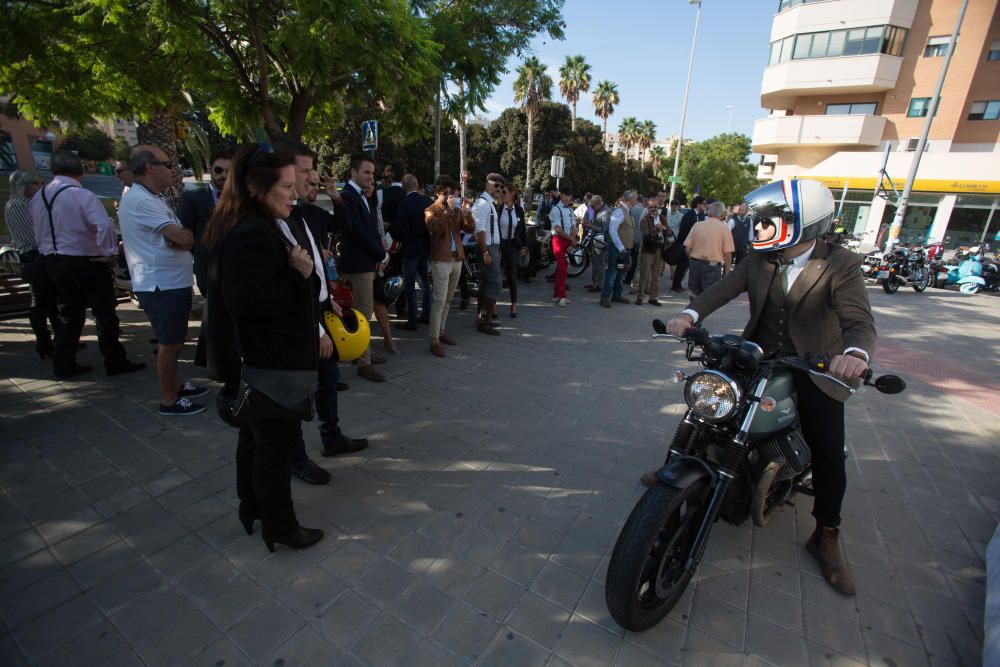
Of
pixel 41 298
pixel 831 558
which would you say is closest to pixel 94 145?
pixel 41 298

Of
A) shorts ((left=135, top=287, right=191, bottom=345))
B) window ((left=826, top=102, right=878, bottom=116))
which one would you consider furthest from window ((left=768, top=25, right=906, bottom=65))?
shorts ((left=135, top=287, right=191, bottom=345))

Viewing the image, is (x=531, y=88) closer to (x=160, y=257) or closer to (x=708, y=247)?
(x=708, y=247)

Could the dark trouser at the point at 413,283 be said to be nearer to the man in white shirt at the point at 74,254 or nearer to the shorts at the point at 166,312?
the shorts at the point at 166,312

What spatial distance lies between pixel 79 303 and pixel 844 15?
38157 mm

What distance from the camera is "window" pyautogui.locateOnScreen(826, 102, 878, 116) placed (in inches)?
1135

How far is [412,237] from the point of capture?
5918 mm

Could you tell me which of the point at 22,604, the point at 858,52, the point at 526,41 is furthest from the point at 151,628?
the point at 858,52

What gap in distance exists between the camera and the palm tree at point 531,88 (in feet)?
108

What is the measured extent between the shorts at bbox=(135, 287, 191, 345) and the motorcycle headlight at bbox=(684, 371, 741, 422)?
3814mm

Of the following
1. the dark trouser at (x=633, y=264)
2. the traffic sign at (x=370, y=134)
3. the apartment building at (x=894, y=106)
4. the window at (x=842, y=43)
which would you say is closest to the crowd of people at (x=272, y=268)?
the dark trouser at (x=633, y=264)

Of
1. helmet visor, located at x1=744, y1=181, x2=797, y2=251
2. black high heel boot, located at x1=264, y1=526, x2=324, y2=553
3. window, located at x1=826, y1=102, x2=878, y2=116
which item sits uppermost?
window, located at x1=826, y1=102, x2=878, y2=116

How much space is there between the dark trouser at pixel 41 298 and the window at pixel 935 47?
129ft

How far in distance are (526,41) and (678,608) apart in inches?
494

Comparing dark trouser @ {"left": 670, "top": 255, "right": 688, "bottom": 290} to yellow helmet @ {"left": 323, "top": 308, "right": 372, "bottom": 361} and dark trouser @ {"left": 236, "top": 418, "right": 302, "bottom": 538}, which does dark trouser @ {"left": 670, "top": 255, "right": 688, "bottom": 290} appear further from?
dark trouser @ {"left": 236, "top": 418, "right": 302, "bottom": 538}
